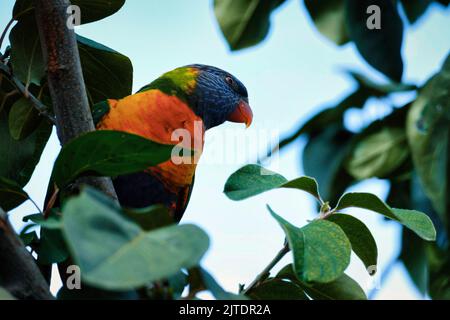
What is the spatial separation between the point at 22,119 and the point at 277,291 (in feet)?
1.82

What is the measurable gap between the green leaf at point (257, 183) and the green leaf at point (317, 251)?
0.29 feet

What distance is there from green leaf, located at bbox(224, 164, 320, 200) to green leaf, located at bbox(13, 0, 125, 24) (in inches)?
18.6

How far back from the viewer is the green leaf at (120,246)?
18.3 inches

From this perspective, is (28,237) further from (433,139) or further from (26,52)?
(433,139)

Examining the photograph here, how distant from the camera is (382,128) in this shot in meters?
2.86

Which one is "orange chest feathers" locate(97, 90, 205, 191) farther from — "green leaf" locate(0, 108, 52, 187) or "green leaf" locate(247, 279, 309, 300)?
"green leaf" locate(247, 279, 309, 300)

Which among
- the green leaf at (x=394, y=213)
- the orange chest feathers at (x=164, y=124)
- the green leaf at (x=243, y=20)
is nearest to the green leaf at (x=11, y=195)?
the green leaf at (x=394, y=213)

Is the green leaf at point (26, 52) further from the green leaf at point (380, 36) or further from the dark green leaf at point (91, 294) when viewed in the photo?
the green leaf at point (380, 36)

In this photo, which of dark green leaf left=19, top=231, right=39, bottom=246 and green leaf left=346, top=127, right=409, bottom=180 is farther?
green leaf left=346, top=127, right=409, bottom=180

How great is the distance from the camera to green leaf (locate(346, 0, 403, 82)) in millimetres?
2033

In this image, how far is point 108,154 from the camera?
75 centimetres

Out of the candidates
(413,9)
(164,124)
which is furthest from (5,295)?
(413,9)

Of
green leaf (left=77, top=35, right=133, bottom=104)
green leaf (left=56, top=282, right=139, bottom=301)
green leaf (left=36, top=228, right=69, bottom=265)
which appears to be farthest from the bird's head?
green leaf (left=56, top=282, right=139, bottom=301)
